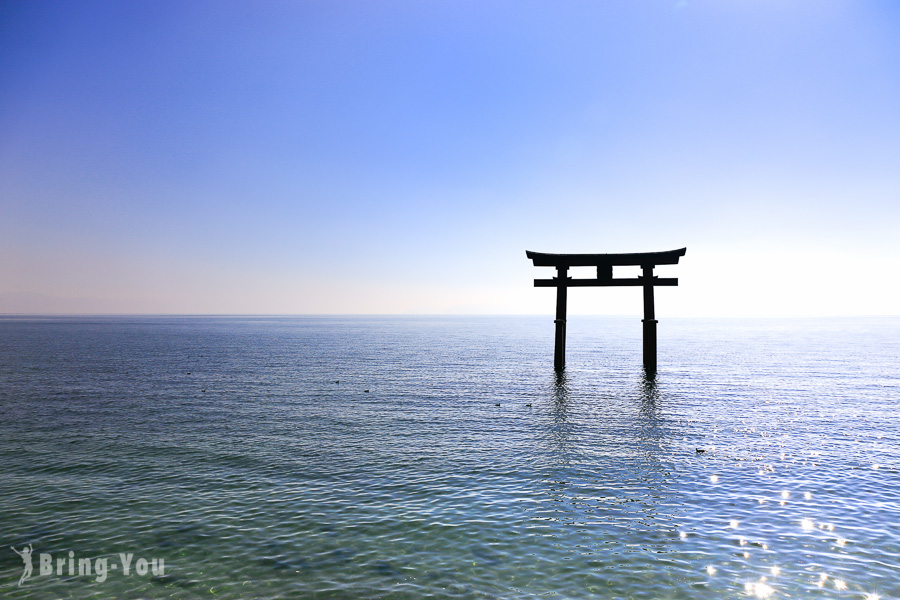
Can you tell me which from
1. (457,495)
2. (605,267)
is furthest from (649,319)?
(457,495)

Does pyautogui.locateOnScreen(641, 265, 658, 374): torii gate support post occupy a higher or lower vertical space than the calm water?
higher

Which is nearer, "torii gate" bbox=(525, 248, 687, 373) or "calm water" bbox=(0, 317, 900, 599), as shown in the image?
"calm water" bbox=(0, 317, 900, 599)

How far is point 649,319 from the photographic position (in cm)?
3122

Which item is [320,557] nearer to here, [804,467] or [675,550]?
[675,550]

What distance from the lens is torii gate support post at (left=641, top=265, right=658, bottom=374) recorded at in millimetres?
29781

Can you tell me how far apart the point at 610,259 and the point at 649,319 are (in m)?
4.91

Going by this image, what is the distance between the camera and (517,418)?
21.6m

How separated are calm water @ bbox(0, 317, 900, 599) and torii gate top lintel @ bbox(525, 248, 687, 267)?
26.3ft

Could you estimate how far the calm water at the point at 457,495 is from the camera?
8094 mm

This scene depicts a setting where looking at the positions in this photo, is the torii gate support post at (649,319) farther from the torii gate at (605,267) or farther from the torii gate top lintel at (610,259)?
the torii gate top lintel at (610,259)

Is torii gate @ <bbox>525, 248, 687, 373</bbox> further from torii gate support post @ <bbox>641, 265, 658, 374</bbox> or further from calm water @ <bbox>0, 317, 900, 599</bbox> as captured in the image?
calm water @ <bbox>0, 317, 900, 599</bbox>

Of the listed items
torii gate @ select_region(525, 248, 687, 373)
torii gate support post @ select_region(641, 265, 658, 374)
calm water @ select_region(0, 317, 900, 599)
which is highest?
torii gate @ select_region(525, 248, 687, 373)

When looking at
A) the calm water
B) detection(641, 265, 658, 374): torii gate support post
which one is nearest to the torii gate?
detection(641, 265, 658, 374): torii gate support post

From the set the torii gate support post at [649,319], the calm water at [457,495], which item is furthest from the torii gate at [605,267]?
the calm water at [457,495]
